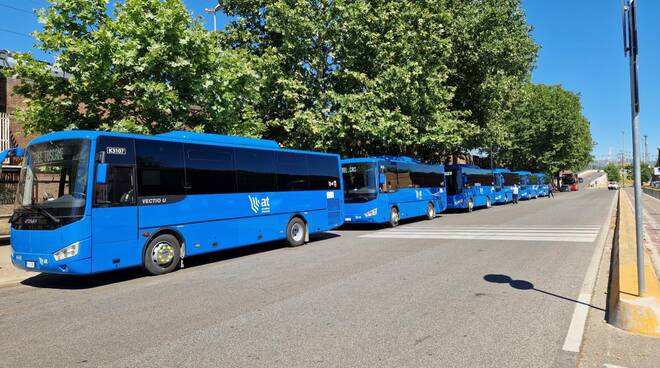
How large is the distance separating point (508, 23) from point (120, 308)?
31693 mm

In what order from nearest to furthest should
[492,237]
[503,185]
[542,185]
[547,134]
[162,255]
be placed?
[162,255]
[492,237]
[503,185]
[542,185]
[547,134]

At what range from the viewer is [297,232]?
46.5 feet

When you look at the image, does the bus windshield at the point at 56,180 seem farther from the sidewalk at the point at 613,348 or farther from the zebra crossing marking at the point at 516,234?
the zebra crossing marking at the point at 516,234

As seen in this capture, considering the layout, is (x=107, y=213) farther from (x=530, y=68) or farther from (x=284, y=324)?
(x=530, y=68)

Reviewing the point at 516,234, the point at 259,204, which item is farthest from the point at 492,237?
the point at 259,204

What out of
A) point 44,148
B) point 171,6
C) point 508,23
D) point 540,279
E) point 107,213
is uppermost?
point 508,23

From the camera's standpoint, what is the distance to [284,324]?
18.3 feet

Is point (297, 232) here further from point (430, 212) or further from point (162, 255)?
point (430, 212)

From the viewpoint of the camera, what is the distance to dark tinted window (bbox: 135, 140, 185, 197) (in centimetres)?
955

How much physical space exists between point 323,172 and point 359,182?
12.2 ft

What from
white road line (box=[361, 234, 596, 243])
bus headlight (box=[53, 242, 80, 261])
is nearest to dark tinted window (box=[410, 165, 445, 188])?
white road line (box=[361, 234, 596, 243])

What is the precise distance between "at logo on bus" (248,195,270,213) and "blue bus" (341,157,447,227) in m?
6.53

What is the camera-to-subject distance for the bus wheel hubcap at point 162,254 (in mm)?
9703

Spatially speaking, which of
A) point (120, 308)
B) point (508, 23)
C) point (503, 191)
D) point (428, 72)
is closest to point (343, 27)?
point (428, 72)
